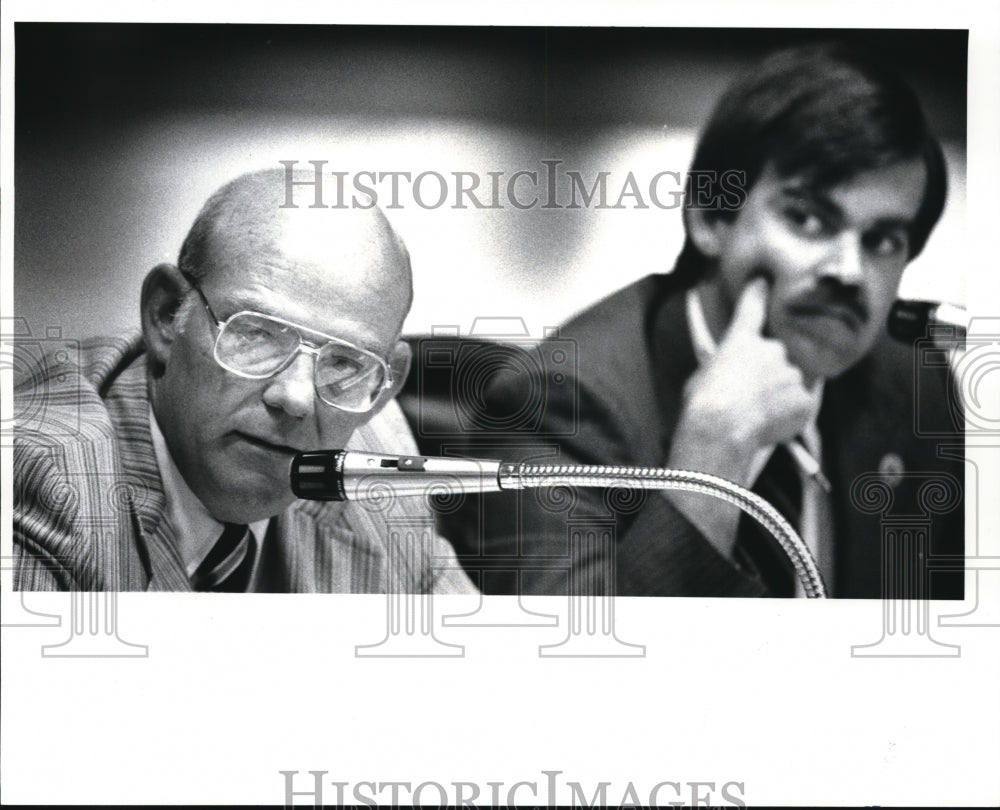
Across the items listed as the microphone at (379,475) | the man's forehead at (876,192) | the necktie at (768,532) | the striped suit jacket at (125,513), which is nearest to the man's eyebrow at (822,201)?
the man's forehead at (876,192)

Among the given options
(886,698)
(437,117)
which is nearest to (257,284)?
(437,117)

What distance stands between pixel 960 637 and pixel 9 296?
186 cm

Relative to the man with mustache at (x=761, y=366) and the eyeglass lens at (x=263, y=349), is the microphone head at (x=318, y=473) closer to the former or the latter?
the eyeglass lens at (x=263, y=349)

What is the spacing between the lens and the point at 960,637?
2.10 metres

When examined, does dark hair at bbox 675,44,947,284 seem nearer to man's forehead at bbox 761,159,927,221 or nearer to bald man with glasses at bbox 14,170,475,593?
man's forehead at bbox 761,159,927,221

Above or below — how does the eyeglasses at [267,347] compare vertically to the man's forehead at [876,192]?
below

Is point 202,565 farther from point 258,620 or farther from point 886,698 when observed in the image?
point 886,698

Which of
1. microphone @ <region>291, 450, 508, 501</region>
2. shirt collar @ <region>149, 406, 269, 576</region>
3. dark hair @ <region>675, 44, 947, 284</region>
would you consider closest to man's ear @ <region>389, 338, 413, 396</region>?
microphone @ <region>291, 450, 508, 501</region>

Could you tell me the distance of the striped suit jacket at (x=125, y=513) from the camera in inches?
81.5

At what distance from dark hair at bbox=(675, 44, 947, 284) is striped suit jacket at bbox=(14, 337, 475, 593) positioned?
69cm

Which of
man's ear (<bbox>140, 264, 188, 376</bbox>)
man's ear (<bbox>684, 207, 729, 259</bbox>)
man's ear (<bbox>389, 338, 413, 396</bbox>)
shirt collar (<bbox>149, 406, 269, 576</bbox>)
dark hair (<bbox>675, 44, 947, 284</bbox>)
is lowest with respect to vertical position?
shirt collar (<bbox>149, 406, 269, 576</bbox>)

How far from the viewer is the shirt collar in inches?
81.3

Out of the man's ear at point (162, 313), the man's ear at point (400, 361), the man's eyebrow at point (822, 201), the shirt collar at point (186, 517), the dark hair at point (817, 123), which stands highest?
the dark hair at point (817, 123)

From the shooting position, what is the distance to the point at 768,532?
2082 millimetres
